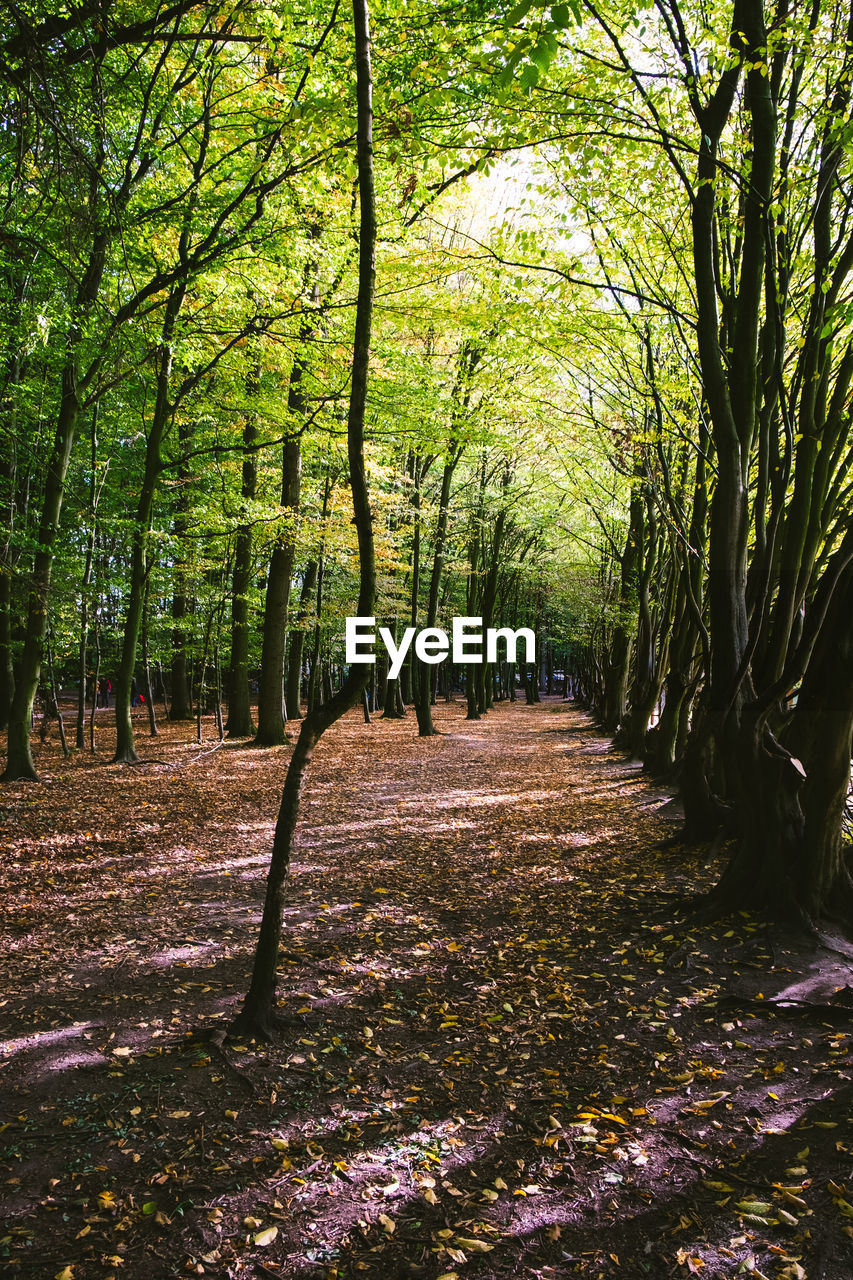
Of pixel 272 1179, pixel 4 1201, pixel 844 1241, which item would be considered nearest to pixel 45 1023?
pixel 4 1201

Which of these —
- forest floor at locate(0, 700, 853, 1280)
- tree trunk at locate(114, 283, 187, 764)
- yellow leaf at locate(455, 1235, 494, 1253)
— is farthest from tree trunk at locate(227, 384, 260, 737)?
yellow leaf at locate(455, 1235, 494, 1253)

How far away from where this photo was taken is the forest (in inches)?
114

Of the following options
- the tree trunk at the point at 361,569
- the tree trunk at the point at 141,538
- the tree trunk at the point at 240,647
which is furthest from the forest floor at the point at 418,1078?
the tree trunk at the point at 240,647

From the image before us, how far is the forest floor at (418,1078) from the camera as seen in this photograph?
262 centimetres

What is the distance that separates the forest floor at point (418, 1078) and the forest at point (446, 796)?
23 millimetres

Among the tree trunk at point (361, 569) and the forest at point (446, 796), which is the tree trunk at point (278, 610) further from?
the tree trunk at point (361, 569)

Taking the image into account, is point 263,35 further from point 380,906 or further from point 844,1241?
point 844,1241

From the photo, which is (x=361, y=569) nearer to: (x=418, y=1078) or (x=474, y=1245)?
(x=418, y=1078)

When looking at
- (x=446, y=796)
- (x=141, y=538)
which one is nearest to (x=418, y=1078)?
(x=446, y=796)

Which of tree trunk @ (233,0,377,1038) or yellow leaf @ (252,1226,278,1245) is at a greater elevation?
tree trunk @ (233,0,377,1038)

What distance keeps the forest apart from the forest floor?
23mm

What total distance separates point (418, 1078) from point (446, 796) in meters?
7.77

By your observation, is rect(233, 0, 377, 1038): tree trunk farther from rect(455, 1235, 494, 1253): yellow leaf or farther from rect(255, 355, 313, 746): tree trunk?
rect(255, 355, 313, 746): tree trunk

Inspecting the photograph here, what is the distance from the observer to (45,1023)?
13.6ft
